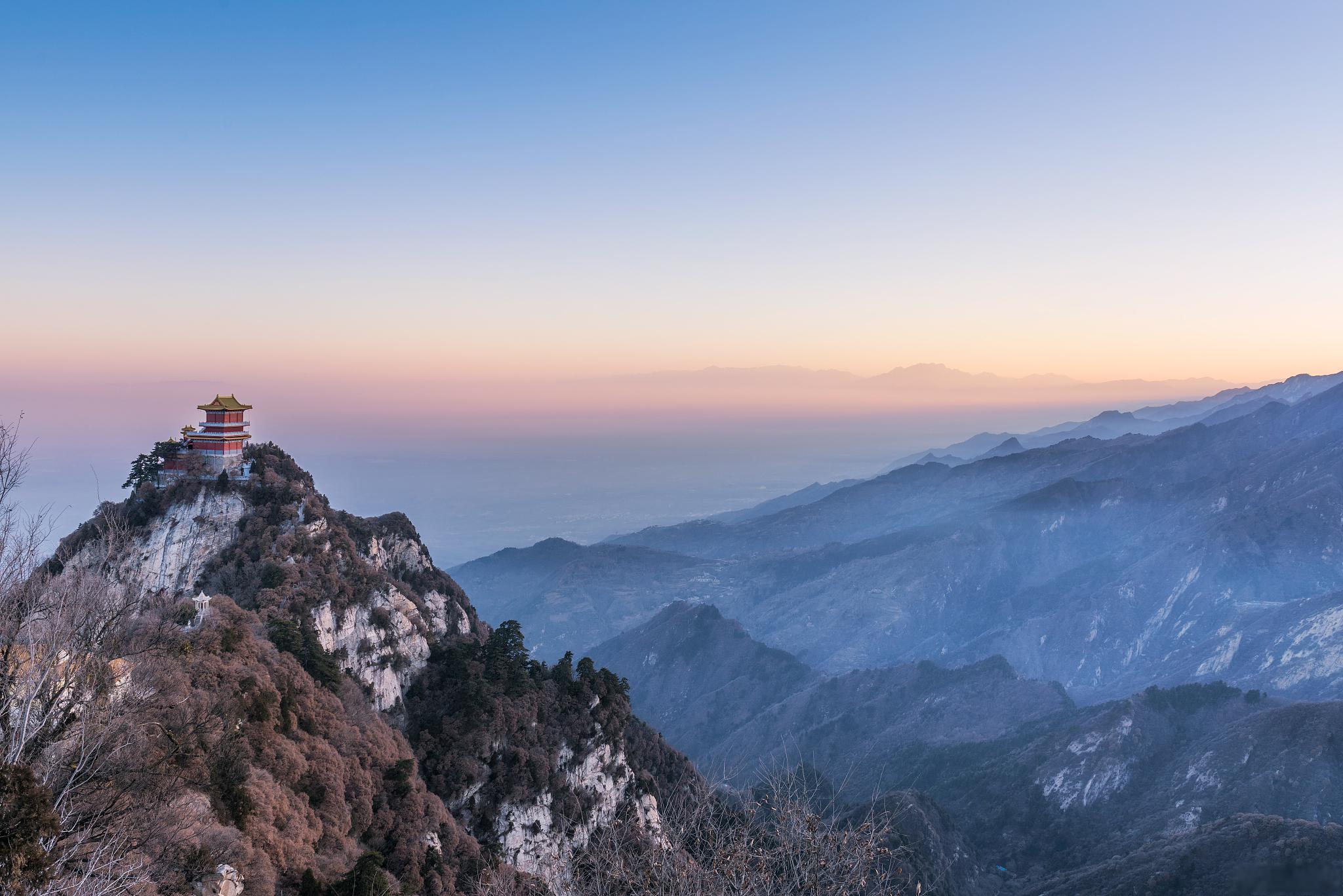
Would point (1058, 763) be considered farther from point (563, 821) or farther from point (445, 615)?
point (445, 615)

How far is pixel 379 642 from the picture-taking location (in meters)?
43.7

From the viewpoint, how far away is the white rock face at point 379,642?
41594 mm

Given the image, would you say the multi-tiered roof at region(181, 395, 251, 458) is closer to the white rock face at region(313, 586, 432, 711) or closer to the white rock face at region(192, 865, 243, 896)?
the white rock face at region(313, 586, 432, 711)

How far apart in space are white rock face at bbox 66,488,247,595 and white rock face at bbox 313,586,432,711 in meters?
A: 9.51

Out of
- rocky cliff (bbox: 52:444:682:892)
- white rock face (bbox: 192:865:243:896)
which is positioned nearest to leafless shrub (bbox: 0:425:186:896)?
white rock face (bbox: 192:865:243:896)

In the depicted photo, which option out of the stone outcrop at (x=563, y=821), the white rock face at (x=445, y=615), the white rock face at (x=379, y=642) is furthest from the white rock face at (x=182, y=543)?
the stone outcrop at (x=563, y=821)

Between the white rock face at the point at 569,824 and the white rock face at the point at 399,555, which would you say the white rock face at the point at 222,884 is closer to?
the white rock face at the point at 569,824

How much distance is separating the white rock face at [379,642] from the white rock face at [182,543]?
9.51 meters

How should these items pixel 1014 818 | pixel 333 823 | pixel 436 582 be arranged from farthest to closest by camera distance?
1. pixel 1014 818
2. pixel 436 582
3. pixel 333 823

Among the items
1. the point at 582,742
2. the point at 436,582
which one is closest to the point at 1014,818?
the point at 582,742

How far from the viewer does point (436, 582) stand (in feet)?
191

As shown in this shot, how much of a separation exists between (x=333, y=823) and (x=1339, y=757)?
114 m

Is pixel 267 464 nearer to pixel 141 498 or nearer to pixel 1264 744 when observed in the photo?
pixel 141 498

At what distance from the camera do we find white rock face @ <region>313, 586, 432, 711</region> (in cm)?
4159
